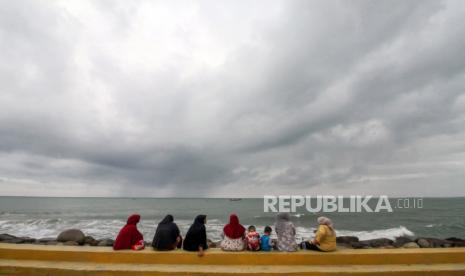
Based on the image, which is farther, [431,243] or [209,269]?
[431,243]

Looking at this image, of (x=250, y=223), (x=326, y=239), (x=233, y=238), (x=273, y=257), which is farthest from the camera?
(x=250, y=223)

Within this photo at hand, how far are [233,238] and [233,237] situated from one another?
2 cm

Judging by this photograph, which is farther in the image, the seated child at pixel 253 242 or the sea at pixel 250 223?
the sea at pixel 250 223

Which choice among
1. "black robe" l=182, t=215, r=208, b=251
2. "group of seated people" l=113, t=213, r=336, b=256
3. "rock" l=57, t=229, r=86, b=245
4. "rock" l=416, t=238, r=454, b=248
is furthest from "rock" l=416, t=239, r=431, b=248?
"rock" l=57, t=229, r=86, b=245

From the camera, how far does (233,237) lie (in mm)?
5910

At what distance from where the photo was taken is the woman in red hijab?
228 inches

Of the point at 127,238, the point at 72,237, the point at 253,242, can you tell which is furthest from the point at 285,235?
the point at 72,237

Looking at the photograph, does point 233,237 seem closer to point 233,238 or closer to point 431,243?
point 233,238

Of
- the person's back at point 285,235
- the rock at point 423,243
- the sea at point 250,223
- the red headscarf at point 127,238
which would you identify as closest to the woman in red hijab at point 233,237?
the person's back at point 285,235

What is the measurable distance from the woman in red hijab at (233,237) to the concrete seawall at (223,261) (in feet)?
2.34

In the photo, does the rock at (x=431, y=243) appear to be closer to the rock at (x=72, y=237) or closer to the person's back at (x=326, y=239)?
the person's back at (x=326, y=239)

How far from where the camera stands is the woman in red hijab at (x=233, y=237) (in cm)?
579

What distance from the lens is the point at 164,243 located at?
557cm

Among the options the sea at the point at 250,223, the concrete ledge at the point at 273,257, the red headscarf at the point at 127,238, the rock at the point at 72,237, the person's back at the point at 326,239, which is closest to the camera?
the concrete ledge at the point at 273,257
